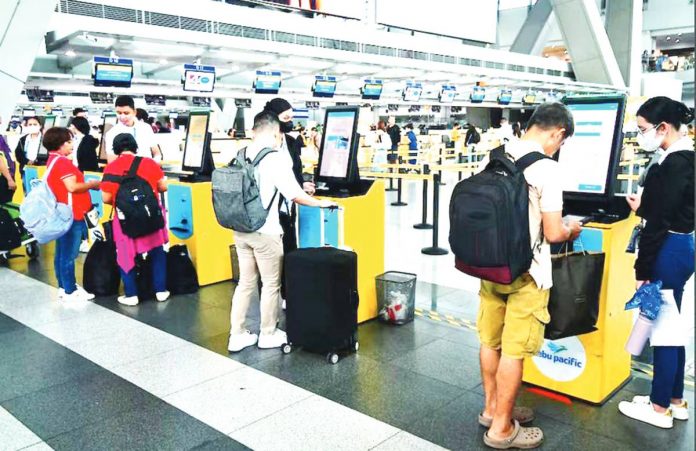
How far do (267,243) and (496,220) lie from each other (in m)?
1.79

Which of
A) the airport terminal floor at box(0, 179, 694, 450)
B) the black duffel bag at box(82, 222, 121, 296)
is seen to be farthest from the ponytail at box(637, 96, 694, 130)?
the black duffel bag at box(82, 222, 121, 296)

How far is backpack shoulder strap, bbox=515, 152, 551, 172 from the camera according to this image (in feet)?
7.77

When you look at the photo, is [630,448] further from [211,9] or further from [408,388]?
[211,9]

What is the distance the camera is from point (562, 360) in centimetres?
309

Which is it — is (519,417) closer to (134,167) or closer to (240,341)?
(240,341)

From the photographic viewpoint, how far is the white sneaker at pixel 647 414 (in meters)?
2.74

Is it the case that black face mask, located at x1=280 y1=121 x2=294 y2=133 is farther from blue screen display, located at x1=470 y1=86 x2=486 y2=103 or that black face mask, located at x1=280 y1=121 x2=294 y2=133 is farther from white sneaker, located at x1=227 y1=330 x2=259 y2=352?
blue screen display, located at x1=470 y1=86 x2=486 y2=103

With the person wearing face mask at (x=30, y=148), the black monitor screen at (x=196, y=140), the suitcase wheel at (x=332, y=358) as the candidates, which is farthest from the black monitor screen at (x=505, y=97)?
the suitcase wheel at (x=332, y=358)

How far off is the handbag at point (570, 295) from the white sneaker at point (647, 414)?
0.59 m

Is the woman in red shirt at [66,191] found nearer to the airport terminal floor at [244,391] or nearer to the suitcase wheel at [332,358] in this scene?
the airport terminal floor at [244,391]

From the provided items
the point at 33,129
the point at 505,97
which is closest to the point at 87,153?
the point at 33,129

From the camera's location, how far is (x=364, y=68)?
1474 cm

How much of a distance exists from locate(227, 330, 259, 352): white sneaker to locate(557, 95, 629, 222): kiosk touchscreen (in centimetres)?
225

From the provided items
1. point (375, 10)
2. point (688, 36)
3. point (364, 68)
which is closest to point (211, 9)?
point (364, 68)
